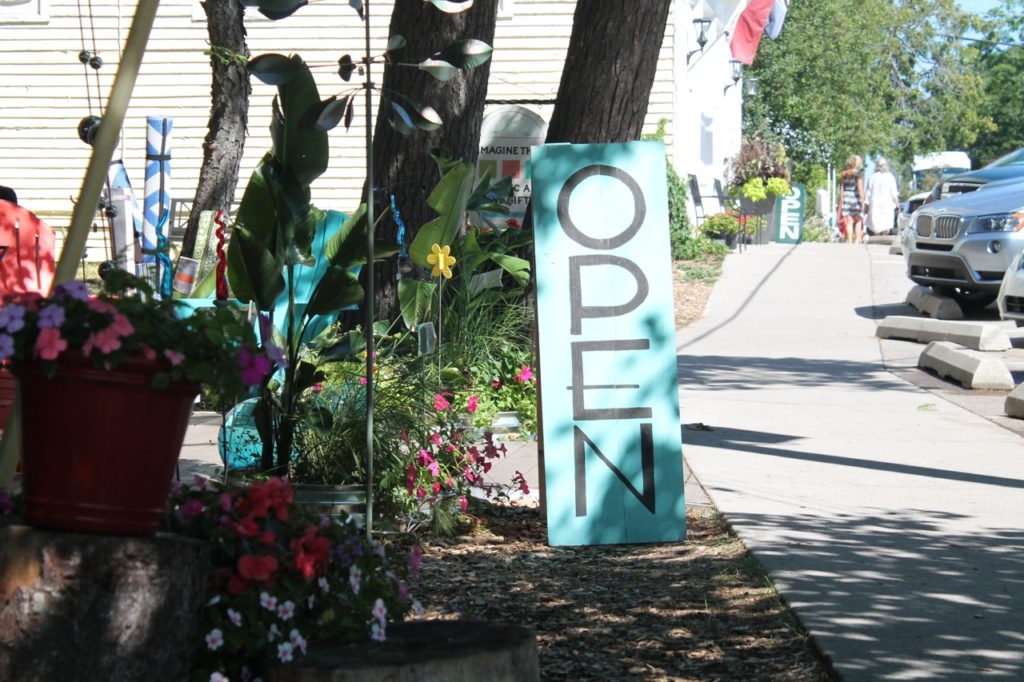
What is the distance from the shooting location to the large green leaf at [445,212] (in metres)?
7.36

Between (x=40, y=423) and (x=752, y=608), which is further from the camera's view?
(x=752, y=608)

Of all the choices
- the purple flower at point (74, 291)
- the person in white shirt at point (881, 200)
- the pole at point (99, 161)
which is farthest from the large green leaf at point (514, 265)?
the person in white shirt at point (881, 200)

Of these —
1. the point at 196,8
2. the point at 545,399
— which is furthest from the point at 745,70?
the point at 545,399

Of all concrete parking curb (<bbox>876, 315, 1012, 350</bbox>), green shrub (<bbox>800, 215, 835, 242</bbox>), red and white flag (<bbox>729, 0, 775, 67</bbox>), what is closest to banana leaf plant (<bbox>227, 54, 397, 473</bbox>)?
concrete parking curb (<bbox>876, 315, 1012, 350</bbox>)

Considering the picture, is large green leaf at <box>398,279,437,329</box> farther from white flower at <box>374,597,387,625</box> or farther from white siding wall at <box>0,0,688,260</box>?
white siding wall at <box>0,0,688,260</box>

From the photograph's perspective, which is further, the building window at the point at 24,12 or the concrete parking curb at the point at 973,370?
the building window at the point at 24,12

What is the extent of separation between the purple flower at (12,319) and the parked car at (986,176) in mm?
15780

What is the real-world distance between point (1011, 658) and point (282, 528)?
231 centimetres

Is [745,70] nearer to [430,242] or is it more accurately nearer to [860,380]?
[860,380]

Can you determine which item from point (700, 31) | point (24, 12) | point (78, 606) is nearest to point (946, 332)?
point (78, 606)

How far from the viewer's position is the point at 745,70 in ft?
150

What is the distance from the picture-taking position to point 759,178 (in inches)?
1097

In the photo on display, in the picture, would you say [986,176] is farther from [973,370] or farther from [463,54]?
[463,54]

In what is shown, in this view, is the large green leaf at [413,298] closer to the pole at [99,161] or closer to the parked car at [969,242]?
the pole at [99,161]
